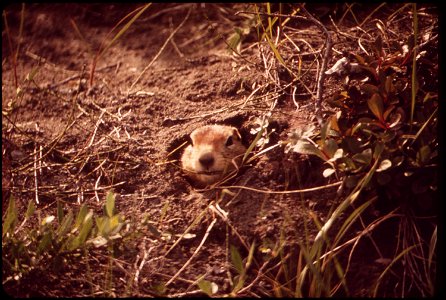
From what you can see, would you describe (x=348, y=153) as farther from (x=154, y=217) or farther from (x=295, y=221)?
(x=154, y=217)

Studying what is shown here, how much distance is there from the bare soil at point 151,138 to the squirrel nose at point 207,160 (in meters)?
0.18

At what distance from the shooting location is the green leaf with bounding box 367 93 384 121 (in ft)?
8.32

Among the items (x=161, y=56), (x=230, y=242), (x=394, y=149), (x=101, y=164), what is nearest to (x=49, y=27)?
(x=161, y=56)

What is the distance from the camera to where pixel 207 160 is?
3229 mm

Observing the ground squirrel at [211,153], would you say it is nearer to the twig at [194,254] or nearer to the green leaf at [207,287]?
the twig at [194,254]

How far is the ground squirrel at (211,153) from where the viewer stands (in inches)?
128

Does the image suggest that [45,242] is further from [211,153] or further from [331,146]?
[331,146]

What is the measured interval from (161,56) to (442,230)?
282 centimetres

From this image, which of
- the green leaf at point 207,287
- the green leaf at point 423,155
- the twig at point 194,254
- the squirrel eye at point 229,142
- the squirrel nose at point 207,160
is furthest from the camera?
the squirrel eye at point 229,142

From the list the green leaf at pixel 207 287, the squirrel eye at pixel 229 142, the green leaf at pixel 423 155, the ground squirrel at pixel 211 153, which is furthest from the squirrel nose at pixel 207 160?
the green leaf at pixel 423 155

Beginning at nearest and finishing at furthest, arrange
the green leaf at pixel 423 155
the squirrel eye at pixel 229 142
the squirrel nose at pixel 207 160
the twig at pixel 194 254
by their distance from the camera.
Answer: the green leaf at pixel 423 155 < the twig at pixel 194 254 < the squirrel nose at pixel 207 160 < the squirrel eye at pixel 229 142

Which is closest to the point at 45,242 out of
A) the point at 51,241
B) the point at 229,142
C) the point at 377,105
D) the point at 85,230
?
the point at 51,241

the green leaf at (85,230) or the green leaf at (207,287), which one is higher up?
the green leaf at (85,230)

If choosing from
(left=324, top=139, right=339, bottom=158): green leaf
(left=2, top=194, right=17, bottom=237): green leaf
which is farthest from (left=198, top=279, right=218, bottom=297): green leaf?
(left=2, top=194, right=17, bottom=237): green leaf
